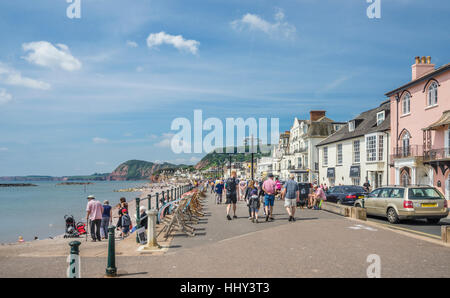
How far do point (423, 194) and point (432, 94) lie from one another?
45.0 ft

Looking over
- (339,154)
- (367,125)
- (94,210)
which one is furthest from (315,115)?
(94,210)

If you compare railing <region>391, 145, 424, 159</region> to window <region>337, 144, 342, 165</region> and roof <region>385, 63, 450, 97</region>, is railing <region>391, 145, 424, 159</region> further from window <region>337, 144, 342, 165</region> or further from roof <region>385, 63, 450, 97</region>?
window <region>337, 144, 342, 165</region>

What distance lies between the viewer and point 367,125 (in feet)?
121

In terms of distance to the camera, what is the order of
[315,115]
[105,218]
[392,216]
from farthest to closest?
[315,115] → [392,216] → [105,218]

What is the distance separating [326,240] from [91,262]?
5.63 metres

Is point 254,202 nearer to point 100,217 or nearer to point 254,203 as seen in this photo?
point 254,203

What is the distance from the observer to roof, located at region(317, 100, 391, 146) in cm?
3292

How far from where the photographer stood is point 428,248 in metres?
8.20

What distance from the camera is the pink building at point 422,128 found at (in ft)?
73.8

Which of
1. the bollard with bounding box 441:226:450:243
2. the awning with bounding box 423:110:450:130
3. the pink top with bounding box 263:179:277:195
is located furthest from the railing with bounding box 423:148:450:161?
the bollard with bounding box 441:226:450:243

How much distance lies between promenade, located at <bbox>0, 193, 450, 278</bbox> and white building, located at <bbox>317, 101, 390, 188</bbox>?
77.8 ft
